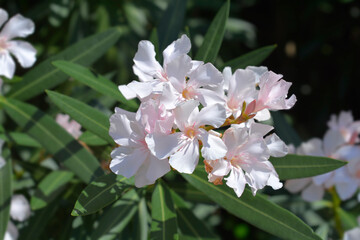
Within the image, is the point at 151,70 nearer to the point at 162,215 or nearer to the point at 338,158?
the point at 162,215

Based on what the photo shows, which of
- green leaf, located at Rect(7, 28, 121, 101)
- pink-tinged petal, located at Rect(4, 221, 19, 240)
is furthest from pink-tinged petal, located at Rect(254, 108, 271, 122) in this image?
pink-tinged petal, located at Rect(4, 221, 19, 240)

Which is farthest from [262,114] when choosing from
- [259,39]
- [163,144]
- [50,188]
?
[259,39]

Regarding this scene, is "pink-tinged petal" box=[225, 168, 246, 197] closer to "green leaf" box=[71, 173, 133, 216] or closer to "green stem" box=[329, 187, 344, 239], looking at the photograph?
"green leaf" box=[71, 173, 133, 216]

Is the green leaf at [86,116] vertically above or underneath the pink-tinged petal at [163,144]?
underneath

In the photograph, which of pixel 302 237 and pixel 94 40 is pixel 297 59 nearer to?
pixel 94 40

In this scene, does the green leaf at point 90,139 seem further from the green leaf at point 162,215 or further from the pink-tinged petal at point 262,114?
the pink-tinged petal at point 262,114

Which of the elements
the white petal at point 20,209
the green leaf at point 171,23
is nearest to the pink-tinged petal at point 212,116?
the green leaf at point 171,23
